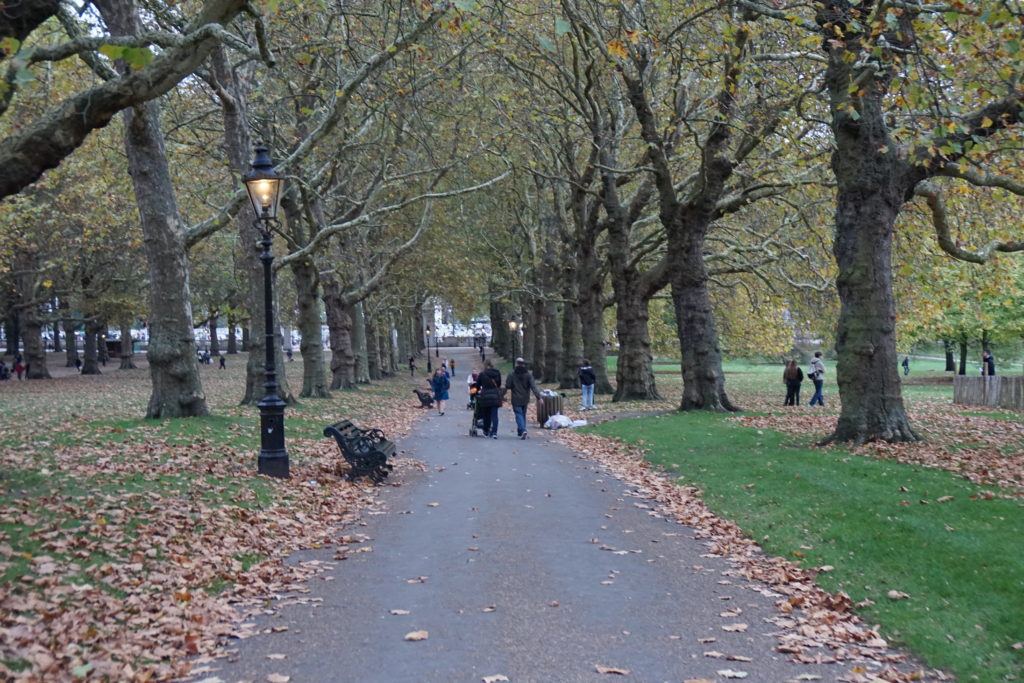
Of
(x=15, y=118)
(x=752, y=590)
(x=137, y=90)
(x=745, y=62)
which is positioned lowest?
(x=752, y=590)

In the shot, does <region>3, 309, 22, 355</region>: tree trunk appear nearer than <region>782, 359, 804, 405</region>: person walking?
No

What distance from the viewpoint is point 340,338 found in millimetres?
34594

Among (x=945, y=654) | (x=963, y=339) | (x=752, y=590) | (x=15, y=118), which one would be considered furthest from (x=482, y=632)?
(x=963, y=339)

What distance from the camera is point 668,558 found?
8.23m

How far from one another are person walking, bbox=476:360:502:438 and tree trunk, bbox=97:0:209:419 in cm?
601

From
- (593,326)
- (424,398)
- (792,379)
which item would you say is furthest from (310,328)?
(792,379)

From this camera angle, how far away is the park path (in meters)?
5.36

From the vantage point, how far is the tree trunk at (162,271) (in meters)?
15.4

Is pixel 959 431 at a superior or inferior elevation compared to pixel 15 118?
inferior

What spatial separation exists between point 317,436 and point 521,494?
24.8ft

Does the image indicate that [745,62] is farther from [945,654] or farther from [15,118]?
[15,118]

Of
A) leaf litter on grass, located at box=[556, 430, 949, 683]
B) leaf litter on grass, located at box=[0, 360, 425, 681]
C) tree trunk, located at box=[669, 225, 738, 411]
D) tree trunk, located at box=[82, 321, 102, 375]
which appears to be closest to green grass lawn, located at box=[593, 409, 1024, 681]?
leaf litter on grass, located at box=[556, 430, 949, 683]

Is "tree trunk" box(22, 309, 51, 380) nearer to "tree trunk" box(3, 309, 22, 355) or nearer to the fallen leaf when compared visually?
"tree trunk" box(3, 309, 22, 355)

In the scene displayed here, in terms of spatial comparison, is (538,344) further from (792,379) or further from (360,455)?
(360,455)
